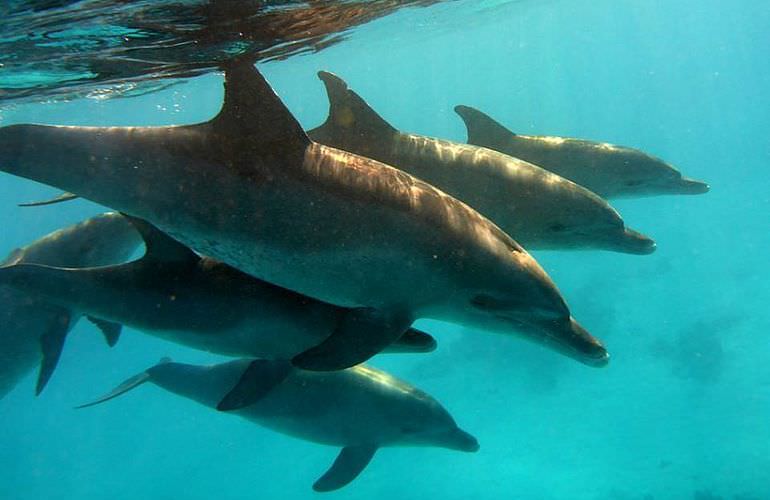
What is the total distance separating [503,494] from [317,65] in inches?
1224

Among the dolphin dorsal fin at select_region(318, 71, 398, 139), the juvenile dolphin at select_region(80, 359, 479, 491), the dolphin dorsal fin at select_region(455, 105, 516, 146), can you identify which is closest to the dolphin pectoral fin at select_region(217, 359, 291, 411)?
the dolphin dorsal fin at select_region(318, 71, 398, 139)

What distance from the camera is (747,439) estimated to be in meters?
21.3

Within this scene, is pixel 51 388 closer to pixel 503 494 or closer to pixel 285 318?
pixel 503 494

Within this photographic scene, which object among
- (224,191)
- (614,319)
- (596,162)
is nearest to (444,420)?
(596,162)

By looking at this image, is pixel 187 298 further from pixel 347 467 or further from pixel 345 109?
pixel 347 467

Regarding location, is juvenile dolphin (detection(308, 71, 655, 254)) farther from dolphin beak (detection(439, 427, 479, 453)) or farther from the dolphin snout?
dolphin beak (detection(439, 427, 479, 453))

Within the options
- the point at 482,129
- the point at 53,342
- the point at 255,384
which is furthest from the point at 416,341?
the point at 53,342

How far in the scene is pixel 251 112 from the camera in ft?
13.8

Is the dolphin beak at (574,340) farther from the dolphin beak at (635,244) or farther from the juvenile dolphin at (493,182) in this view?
the dolphin beak at (635,244)

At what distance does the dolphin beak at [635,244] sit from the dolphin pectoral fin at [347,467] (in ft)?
16.5

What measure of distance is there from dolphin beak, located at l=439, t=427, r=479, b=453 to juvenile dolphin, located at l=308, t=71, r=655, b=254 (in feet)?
12.5

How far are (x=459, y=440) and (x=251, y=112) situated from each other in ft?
23.1

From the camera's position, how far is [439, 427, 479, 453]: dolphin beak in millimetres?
9617

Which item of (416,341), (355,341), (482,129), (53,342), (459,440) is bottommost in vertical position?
(459,440)
